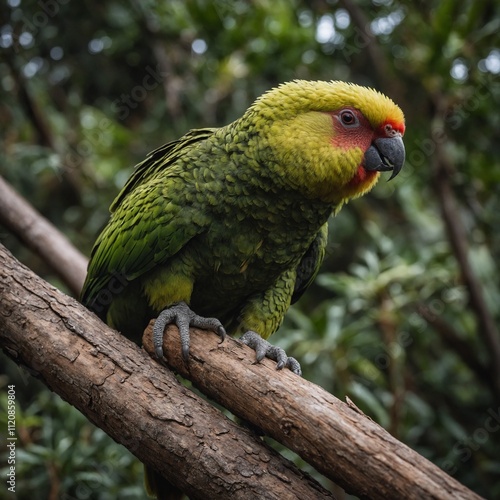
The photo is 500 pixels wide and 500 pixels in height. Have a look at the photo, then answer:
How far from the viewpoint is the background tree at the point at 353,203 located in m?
3.74

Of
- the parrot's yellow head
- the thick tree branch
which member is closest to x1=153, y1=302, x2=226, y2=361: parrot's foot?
the parrot's yellow head

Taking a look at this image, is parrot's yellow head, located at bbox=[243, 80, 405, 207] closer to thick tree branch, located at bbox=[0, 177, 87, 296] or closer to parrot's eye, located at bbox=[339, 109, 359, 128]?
parrot's eye, located at bbox=[339, 109, 359, 128]

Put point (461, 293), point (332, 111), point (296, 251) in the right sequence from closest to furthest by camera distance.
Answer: point (332, 111)
point (296, 251)
point (461, 293)

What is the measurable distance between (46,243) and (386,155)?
1.97m

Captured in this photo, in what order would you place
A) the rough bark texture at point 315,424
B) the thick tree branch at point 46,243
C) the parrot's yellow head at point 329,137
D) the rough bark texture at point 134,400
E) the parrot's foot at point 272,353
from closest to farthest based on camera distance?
1. the rough bark texture at point 315,424
2. the rough bark texture at point 134,400
3. the parrot's foot at point 272,353
4. the parrot's yellow head at point 329,137
5. the thick tree branch at point 46,243

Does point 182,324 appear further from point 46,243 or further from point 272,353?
point 46,243

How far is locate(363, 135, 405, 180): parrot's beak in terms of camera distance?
2500 mm

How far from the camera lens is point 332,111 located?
246 cm

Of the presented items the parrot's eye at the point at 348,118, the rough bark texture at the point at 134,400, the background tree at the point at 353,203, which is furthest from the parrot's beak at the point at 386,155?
the background tree at the point at 353,203

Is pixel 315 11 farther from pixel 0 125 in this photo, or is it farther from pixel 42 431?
Answer: pixel 42 431

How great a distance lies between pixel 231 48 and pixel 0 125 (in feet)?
6.87

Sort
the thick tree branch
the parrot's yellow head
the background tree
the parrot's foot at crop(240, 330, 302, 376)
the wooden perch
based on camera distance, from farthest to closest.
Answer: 1. the background tree
2. the thick tree branch
3. the parrot's yellow head
4. the parrot's foot at crop(240, 330, 302, 376)
5. the wooden perch

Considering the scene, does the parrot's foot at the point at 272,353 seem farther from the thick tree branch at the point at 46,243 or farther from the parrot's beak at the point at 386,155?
the thick tree branch at the point at 46,243

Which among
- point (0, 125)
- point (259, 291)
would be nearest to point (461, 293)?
point (259, 291)
